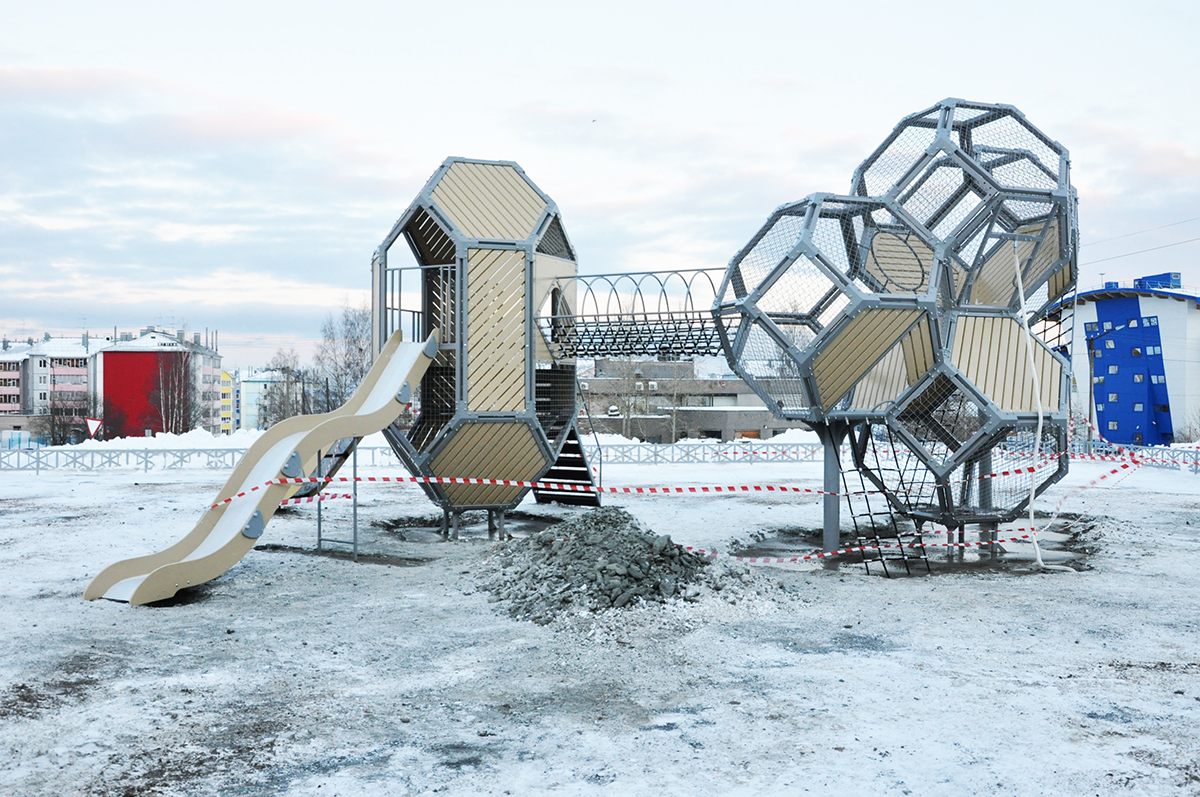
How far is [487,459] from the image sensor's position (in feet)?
51.1

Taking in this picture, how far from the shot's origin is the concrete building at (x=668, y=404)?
51.6 metres

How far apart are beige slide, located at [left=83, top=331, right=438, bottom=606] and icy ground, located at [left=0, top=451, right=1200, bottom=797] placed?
0.38m

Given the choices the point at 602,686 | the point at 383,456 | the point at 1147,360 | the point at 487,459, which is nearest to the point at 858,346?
the point at 487,459

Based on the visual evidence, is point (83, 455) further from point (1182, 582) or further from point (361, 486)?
point (1182, 582)

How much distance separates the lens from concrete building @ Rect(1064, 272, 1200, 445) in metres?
45.9

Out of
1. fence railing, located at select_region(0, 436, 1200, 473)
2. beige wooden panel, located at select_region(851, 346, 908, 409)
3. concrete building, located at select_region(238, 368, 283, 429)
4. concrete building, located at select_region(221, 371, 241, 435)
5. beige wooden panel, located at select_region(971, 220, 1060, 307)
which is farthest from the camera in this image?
concrete building, located at select_region(238, 368, 283, 429)

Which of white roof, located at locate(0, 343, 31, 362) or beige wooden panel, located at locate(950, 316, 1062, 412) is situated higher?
white roof, located at locate(0, 343, 31, 362)

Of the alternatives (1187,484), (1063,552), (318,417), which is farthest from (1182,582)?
(1187,484)

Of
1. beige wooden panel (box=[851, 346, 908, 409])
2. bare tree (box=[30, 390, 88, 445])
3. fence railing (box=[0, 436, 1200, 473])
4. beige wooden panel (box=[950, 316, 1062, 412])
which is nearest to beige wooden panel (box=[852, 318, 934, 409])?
beige wooden panel (box=[851, 346, 908, 409])

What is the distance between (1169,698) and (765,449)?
25.2 metres

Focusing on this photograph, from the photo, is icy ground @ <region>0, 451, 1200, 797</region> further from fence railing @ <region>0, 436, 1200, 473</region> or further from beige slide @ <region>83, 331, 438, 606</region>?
fence railing @ <region>0, 436, 1200, 473</region>

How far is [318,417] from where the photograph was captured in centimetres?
1381

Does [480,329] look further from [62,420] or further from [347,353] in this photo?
[62,420]

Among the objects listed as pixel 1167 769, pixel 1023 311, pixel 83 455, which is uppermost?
pixel 1023 311
